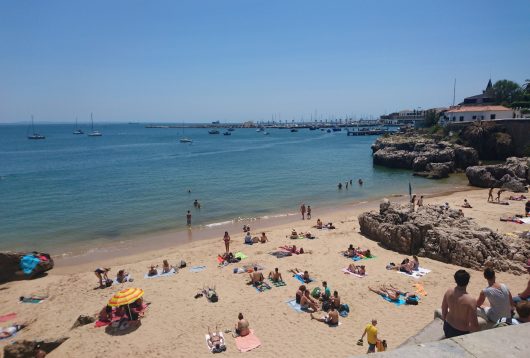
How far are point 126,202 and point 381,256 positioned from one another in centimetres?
2511

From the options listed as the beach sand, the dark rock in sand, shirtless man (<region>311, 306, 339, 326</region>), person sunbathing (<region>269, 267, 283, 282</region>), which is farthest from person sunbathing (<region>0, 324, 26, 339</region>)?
shirtless man (<region>311, 306, 339, 326</region>)

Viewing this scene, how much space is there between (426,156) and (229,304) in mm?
46359

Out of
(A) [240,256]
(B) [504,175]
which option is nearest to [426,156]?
(B) [504,175]

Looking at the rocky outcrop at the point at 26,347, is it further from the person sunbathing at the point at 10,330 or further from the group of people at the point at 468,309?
the group of people at the point at 468,309

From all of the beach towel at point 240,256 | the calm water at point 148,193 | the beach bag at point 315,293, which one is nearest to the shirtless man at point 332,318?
the beach bag at point 315,293

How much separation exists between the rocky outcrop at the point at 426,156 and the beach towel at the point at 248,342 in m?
41.5

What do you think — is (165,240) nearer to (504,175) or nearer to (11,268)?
(11,268)

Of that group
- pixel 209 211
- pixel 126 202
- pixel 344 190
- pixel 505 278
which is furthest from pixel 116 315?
pixel 344 190

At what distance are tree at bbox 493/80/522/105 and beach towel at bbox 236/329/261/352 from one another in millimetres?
90097

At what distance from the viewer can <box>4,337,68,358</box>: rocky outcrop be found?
1109 cm

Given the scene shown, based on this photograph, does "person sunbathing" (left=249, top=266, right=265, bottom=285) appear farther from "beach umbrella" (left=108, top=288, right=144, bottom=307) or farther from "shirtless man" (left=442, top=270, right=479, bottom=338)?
"shirtless man" (left=442, top=270, right=479, bottom=338)

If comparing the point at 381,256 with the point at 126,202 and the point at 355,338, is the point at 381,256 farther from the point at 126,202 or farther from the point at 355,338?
the point at 126,202

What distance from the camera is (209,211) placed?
30969 mm

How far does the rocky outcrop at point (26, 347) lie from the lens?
1109 centimetres
